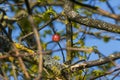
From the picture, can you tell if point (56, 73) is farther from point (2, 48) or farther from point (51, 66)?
point (2, 48)

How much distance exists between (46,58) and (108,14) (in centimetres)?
149

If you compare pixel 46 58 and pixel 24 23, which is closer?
pixel 46 58

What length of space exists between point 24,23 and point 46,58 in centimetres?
106

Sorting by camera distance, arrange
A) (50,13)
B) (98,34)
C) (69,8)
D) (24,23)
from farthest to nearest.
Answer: (98,34)
(24,23)
(50,13)
(69,8)

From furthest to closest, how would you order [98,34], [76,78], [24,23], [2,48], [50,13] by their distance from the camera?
[98,34] < [24,23] < [50,13] < [76,78] < [2,48]

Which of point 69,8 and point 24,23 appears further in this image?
point 24,23

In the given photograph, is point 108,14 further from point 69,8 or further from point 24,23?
point 24,23

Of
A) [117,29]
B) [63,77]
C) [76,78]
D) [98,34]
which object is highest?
[117,29]

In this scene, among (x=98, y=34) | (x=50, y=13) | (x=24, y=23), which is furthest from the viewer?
(x=98, y=34)

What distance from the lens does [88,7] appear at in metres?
0.87

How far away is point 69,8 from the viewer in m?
2.36

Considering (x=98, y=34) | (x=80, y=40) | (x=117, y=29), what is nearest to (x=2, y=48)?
(x=117, y=29)

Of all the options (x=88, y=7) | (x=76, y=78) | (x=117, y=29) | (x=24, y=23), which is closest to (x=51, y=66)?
(x=76, y=78)

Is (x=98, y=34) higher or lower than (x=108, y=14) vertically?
lower
